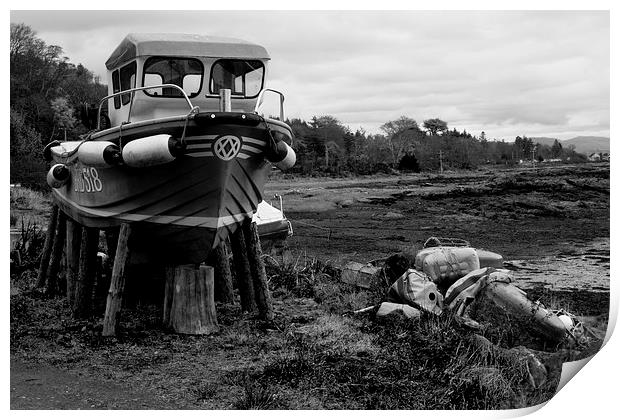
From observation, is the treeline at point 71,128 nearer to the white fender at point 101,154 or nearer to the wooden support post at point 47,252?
the white fender at point 101,154

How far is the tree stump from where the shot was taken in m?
7.86

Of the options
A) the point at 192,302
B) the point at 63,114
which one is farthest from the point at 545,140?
the point at 63,114

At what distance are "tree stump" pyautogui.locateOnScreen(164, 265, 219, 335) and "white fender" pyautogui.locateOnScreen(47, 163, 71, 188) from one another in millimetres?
1941

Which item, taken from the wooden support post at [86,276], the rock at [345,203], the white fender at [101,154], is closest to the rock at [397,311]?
the white fender at [101,154]

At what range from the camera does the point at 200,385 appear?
20.7ft

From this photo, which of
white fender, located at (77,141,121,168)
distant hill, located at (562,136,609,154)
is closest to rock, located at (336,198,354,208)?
distant hill, located at (562,136,609,154)

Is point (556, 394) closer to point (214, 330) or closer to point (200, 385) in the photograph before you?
point (200, 385)

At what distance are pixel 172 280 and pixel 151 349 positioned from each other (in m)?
0.91

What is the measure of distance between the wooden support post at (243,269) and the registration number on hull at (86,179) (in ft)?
5.48

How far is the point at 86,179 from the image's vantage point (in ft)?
27.4

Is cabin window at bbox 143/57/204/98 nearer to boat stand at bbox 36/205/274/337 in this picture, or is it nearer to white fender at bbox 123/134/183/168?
white fender at bbox 123/134/183/168

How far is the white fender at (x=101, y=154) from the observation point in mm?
7301

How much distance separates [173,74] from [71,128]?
7.35 feet

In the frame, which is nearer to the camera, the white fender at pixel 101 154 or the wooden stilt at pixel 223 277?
the white fender at pixel 101 154
